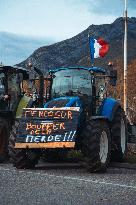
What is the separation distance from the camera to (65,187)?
10953 millimetres

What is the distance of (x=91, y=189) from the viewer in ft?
35.3

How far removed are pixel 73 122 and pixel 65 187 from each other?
333 cm

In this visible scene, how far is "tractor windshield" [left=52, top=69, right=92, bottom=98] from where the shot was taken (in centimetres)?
1563

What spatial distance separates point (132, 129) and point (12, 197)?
10321 mm

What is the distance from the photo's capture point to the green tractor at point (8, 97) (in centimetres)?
1698

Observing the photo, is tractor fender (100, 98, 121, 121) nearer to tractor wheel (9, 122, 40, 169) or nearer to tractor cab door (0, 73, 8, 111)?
tractor wheel (9, 122, 40, 169)

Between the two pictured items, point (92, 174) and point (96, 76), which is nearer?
point (92, 174)

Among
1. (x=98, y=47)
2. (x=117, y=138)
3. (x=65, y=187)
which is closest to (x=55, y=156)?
(x=117, y=138)

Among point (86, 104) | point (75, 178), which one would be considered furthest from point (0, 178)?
point (86, 104)

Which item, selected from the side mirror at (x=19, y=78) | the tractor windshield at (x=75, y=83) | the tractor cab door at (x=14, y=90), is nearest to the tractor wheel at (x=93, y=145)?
the tractor windshield at (x=75, y=83)

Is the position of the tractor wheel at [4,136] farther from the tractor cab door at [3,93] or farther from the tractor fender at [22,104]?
the tractor fender at [22,104]

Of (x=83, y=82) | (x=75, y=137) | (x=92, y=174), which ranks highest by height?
(x=83, y=82)

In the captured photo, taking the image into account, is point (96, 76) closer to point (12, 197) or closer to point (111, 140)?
point (111, 140)

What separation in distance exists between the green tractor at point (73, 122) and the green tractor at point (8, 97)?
1287 millimetres
